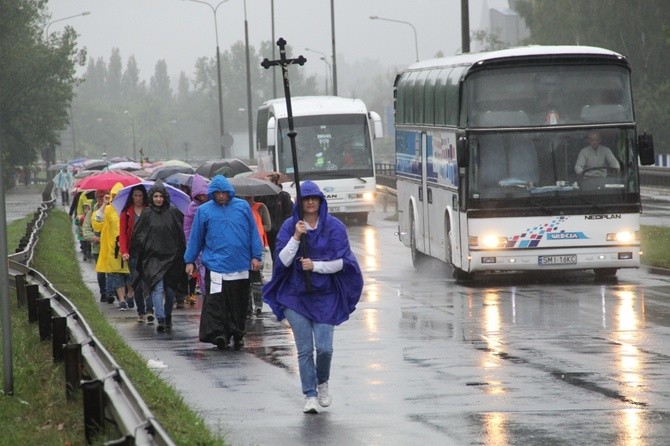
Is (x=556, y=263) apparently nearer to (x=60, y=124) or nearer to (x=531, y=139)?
(x=531, y=139)

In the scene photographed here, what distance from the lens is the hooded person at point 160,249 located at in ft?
56.7

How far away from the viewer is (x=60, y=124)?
84.2 meters

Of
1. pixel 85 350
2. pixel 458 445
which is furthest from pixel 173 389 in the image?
pixel 458 445

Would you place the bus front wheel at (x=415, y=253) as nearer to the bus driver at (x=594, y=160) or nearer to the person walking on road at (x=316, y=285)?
the bus driver at (x=594, y=160)

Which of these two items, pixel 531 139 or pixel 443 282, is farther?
pixel 443 282

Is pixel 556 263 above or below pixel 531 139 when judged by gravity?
below

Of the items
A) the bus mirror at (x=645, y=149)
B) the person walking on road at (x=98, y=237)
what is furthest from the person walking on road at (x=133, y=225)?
the bus mirror at (x=645, y=149)

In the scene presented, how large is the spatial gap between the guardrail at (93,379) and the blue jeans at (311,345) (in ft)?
4.54

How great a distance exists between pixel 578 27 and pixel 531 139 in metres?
64.3

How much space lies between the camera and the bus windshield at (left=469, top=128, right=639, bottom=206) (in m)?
22.2

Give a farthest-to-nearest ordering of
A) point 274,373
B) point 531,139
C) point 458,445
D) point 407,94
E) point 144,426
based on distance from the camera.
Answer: point 407,94
point 531,139
point 274,373
point 458,445
point 144,426

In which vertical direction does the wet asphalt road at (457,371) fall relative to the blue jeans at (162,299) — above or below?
below

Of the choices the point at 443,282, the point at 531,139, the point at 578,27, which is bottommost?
the point at 443,282

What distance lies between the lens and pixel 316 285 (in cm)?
1118
